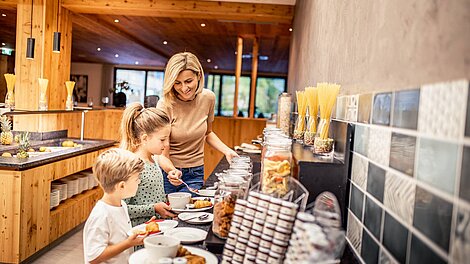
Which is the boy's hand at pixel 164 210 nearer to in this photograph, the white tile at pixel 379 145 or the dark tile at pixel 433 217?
the white tile at pixel 379 145

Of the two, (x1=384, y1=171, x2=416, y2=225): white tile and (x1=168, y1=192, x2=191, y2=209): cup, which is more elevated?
(x1=384, y1=171, x2=416, y2=225): white tile

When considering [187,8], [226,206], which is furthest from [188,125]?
[187,8]

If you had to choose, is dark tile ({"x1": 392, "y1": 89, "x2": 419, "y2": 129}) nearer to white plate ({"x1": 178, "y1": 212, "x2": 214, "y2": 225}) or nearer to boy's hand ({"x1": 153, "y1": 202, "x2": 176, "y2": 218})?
white plate ({"x1": 178, "y1": 212, "x2": 214, "y2": 225})

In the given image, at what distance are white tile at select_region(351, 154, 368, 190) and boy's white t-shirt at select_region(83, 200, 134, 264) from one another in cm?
90

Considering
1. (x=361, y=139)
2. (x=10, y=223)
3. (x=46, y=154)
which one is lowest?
(x=10, y=223)

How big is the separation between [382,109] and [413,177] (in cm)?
30

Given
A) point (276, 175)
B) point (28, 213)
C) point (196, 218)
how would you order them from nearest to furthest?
point (276, 175) < point (196, 218) < point (28, 213)

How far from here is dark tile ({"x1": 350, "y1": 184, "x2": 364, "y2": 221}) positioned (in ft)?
4.32

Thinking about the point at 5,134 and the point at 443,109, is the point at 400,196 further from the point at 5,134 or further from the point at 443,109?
the point at 5,134

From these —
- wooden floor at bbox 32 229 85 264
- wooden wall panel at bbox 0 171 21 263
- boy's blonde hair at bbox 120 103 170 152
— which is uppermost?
boy's blonde hair at bbox 120 103 170 152

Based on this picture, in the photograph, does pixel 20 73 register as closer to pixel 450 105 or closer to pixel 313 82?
pixel 313 82

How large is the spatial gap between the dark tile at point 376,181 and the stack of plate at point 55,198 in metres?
3.41

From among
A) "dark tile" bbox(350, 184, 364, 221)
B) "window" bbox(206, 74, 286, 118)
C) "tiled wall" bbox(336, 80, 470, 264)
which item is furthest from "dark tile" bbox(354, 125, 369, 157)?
"window" bbox(206, 74, 286, 118)

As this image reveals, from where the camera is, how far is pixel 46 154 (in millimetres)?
3955
